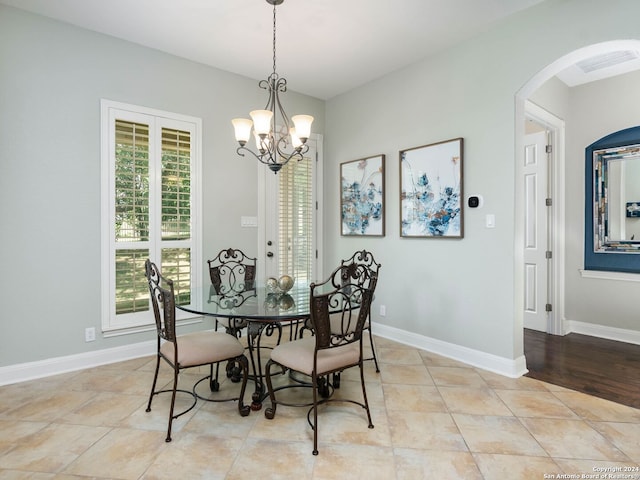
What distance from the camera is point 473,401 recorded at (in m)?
2.46

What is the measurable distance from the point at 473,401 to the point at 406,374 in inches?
22.7

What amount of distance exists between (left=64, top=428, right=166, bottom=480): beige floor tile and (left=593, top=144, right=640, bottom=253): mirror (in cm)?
450

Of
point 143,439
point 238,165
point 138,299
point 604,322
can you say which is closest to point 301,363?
point 143,439

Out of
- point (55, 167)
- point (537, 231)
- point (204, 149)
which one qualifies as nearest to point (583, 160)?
point (537, 231)

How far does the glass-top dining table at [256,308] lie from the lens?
6.80 feet

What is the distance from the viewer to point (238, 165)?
3916 millimetres

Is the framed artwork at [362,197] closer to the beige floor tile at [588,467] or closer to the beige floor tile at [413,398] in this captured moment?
the beige floor tile at [413,398]

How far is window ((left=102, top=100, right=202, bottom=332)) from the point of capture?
123 inches

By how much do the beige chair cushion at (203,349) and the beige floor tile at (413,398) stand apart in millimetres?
1088

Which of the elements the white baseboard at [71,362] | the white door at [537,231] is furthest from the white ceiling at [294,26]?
the white baseboard at [71,362]

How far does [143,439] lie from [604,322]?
452 centimetres

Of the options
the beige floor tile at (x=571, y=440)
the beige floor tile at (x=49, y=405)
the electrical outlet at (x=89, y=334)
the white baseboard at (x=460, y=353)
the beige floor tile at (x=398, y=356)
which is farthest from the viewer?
the beige floor tile at (x=398, y=356)

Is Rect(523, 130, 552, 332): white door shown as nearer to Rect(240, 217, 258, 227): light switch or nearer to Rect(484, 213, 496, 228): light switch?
Rect(484, 213, 496, 228): light switch

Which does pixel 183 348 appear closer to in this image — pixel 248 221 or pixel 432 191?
pixel 248 221
